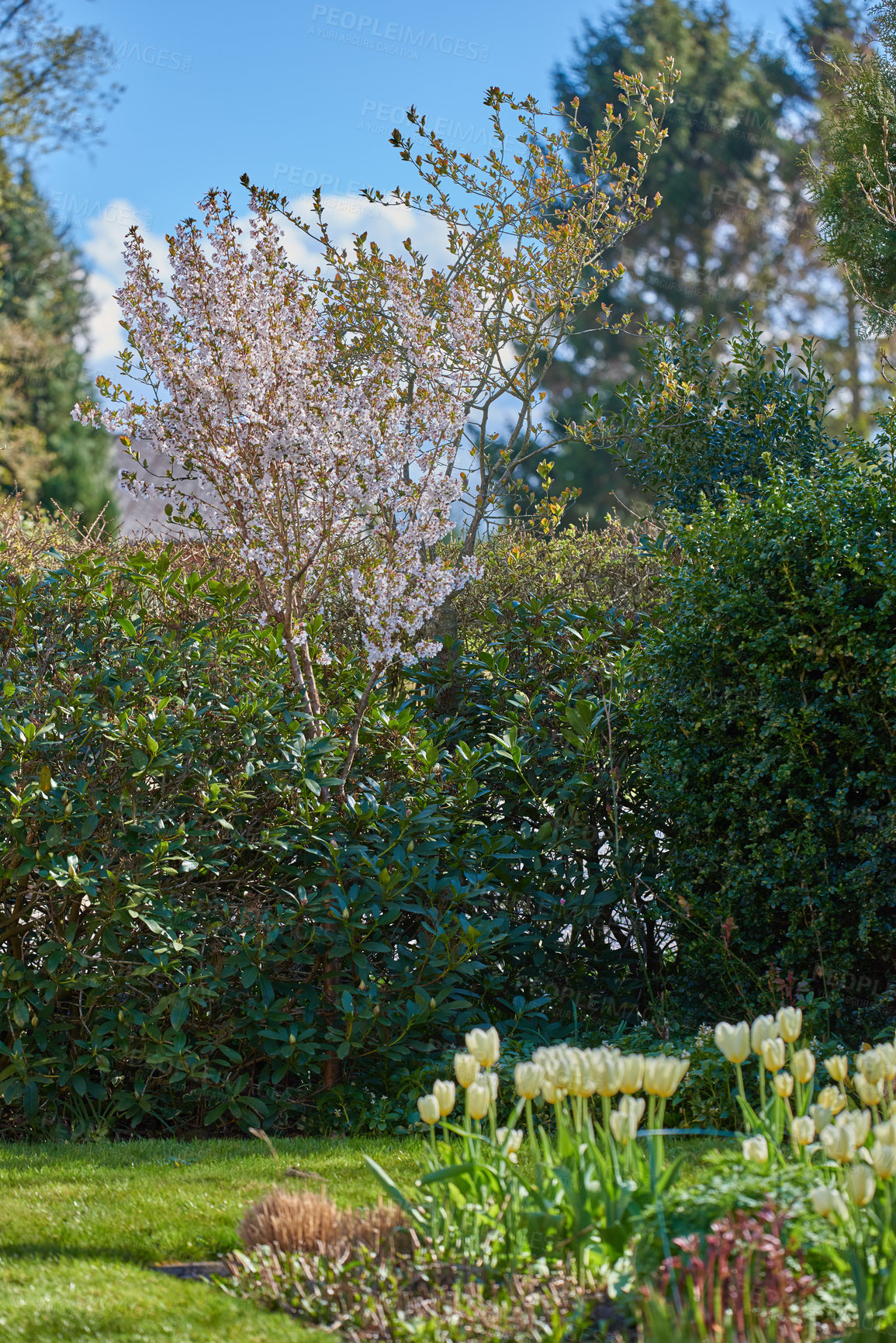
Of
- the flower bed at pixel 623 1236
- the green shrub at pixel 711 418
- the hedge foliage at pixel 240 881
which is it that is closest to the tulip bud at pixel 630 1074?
the flower bed at pixel 623 1236

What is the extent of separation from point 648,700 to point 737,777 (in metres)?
0.62

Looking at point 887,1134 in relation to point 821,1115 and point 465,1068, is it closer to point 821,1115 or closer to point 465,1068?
point 821,1115

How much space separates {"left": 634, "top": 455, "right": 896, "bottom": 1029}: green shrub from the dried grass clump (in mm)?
2277

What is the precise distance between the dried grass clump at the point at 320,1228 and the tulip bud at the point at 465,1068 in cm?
45

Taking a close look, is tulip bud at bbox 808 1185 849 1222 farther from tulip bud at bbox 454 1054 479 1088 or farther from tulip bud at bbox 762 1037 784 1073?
tulip bud at bbox 454 1054 479 1088

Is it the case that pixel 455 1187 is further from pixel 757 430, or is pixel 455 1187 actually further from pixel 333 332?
pixel 757 430

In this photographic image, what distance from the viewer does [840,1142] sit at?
88.4 inches

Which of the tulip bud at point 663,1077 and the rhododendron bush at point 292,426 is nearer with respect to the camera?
the tulip bud at point 663,1077

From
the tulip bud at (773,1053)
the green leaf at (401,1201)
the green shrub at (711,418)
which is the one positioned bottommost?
the green leaf at (401,1201)

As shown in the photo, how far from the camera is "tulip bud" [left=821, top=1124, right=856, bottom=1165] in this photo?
7.34ft

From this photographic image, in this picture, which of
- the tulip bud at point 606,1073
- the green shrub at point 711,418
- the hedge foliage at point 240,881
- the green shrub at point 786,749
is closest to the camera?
the tulip bud at point 606,1073

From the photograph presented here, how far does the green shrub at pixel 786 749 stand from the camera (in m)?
4.67

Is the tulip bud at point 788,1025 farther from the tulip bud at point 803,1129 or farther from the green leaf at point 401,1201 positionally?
the green leaf at point 401,1201

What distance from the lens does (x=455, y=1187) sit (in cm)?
269
